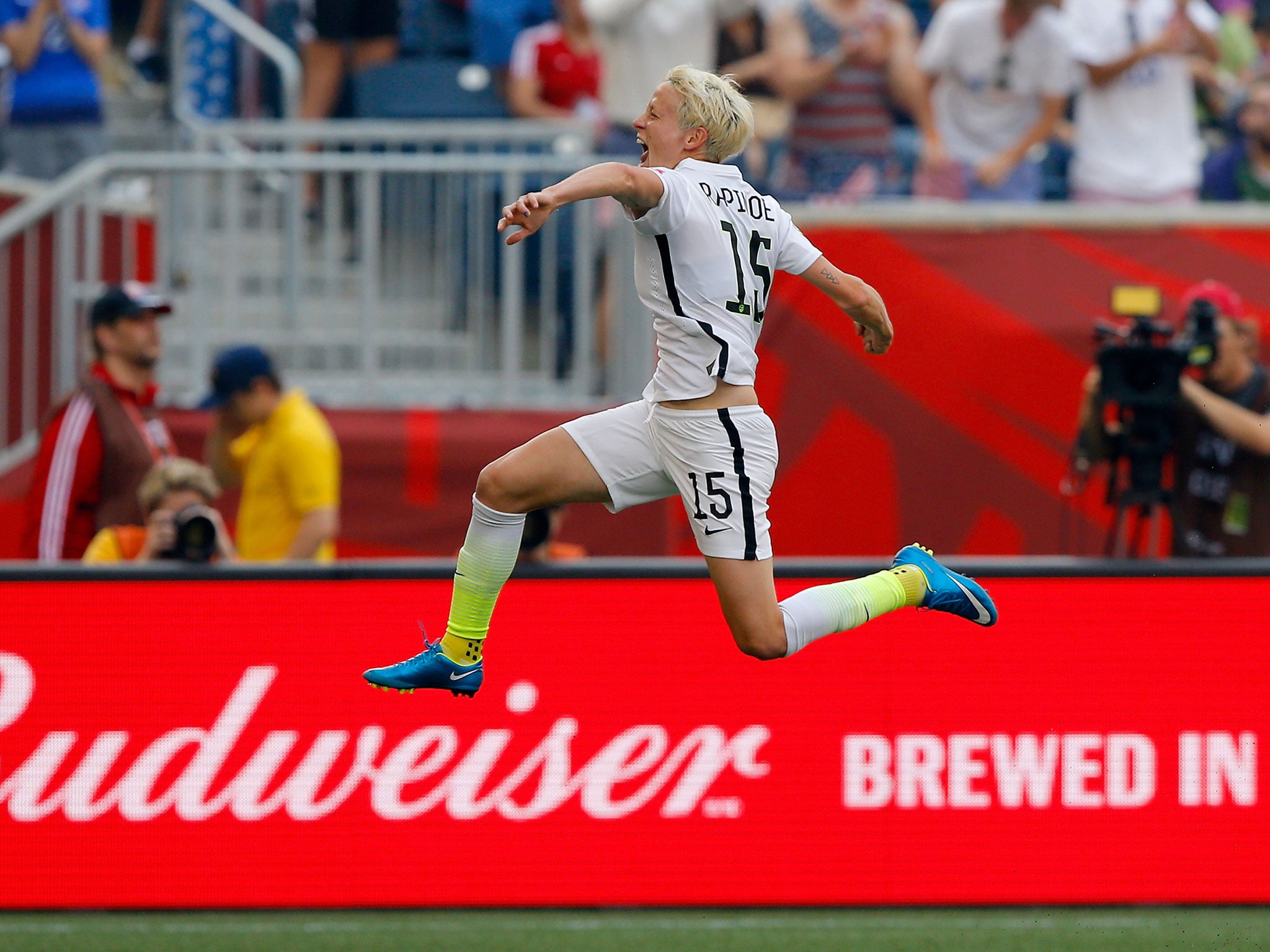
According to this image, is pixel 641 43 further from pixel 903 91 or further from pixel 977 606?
pixel 977 606

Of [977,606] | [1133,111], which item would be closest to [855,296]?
[977,606]

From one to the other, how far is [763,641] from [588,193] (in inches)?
55.9

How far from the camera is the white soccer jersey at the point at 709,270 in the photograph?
473 centimetres

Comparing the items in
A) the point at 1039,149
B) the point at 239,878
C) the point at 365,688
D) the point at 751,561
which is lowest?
the point at 239,878

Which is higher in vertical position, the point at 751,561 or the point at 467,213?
the point at 467,213

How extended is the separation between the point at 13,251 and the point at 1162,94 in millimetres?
5657

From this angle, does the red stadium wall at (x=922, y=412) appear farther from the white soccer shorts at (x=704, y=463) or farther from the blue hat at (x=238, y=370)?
the white soccer shorts at (x=704, y=463)

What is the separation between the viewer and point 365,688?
19.8ft

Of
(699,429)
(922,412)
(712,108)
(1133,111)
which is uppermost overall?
(1133,111)

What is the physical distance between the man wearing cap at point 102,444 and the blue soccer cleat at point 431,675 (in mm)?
2549

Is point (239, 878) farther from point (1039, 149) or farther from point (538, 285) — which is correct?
point (1039, 149)

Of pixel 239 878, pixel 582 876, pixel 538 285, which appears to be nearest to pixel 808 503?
pixel 538 285

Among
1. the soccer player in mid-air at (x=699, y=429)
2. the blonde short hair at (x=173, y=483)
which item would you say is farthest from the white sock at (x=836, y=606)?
the blonde short hair at (x=173, y=483)

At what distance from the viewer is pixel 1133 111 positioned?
938 cm
